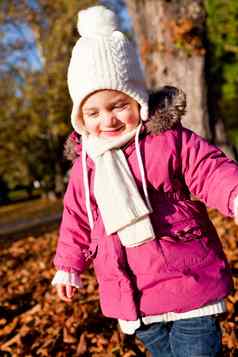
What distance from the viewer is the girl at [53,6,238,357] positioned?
1920 mm

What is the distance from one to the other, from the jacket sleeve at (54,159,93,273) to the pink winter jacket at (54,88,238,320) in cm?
18

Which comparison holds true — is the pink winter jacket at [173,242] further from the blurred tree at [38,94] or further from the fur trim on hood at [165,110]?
the blurred tree at [38,94]

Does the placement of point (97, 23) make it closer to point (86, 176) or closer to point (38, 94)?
point (86, 176)

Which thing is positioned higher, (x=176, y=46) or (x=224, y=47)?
(x=176, y=46)

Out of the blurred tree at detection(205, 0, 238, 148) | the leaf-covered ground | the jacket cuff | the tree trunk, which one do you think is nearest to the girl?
the jacket cuff

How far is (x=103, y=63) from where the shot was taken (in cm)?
200

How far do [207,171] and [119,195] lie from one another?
1.27ft

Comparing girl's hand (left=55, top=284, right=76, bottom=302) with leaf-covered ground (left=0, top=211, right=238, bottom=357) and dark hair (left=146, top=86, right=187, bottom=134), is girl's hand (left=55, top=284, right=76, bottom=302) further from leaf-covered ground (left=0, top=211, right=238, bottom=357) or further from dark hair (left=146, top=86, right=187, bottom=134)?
leaf-covered ground (left=0, top=211, right=238, bottom=357)

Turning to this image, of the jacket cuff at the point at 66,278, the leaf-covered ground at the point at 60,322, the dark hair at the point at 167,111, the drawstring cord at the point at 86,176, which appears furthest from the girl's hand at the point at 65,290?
the leaf-covered ground at the point at 60,322

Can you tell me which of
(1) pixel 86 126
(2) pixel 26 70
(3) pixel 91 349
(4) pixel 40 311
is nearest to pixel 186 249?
(1) pixel 86 126

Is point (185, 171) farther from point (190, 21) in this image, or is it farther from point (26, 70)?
point (26, 70)

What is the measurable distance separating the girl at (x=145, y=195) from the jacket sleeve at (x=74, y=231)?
0.30ft

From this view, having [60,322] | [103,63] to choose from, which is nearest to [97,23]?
[103,63]

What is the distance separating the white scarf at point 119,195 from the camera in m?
1.90
